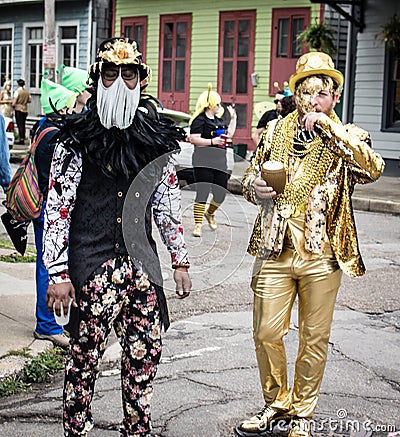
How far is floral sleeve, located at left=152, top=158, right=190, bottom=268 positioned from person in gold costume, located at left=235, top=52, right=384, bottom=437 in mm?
492

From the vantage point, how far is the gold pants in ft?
14.2

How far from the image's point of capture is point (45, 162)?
223 inches

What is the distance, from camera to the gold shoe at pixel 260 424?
14.7 feet

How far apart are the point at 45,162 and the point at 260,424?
91.0 inches

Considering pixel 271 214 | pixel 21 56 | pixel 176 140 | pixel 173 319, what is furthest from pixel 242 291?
pixel 21 56

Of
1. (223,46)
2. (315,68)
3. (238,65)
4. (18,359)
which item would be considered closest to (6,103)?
(223,46)

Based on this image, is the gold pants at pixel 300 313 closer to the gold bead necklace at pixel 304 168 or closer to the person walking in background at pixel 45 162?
the gold bead necklace at pixel 304 168

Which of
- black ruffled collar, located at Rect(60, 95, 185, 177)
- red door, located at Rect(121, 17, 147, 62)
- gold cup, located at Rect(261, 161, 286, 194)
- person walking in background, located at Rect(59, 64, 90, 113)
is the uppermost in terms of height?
red door, located at Rect(121, 17, 147, 62)

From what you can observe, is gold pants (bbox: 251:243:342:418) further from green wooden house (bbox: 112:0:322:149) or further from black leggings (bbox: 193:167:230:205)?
green wooden house (bbox: 112:0:322:149)

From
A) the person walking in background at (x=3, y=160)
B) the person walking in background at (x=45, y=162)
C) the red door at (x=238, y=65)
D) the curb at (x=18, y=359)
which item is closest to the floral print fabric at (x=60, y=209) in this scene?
the person walking in background at (x=45, y=162)

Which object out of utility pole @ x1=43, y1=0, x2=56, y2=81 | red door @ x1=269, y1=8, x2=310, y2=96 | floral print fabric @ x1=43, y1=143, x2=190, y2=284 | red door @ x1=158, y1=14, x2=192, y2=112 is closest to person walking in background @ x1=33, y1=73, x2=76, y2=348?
floral print fabric @ x1=43, y1=143, x2=190, y2=284

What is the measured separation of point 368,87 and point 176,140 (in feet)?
53.0

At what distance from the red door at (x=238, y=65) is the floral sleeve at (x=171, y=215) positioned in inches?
708

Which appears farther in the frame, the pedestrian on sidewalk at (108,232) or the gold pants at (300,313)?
the gold pants at (300,313)
